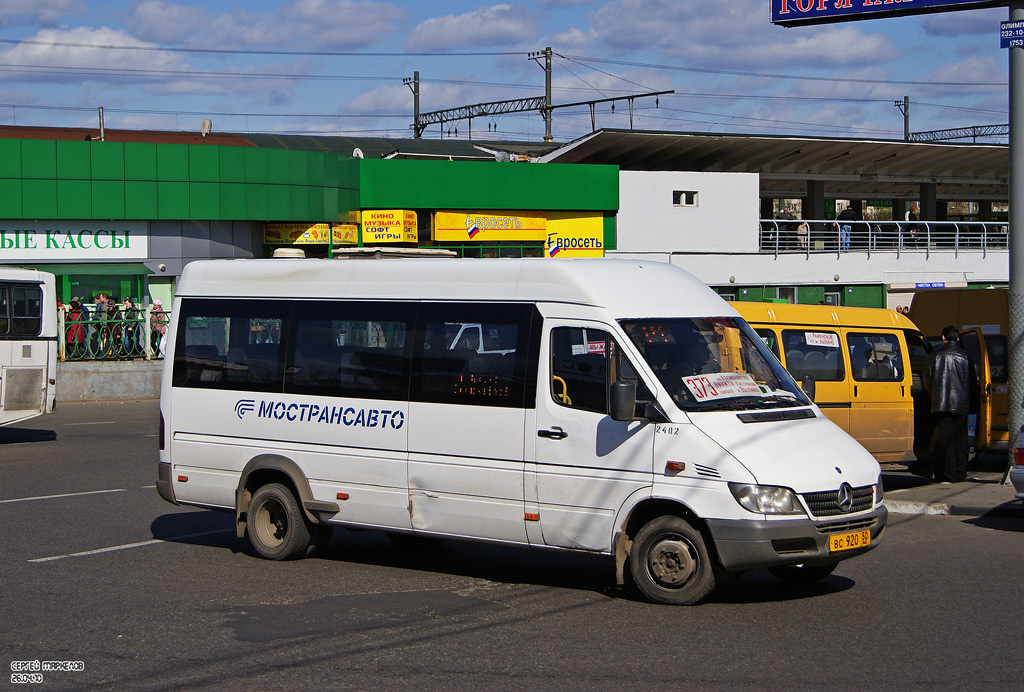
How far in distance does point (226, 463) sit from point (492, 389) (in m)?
2.69

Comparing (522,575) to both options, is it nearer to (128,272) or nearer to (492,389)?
(492,389)

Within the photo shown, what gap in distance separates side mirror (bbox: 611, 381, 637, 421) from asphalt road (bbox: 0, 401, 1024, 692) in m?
1.30

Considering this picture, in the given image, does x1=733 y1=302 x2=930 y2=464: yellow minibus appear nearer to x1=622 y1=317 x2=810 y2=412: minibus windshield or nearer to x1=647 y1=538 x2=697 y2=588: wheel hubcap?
x1=622 y1=317 x2=810 y2=412: minibus windshield

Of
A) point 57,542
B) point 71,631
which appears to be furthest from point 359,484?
point 57,542

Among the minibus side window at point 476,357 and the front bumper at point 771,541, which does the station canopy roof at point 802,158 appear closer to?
the minibus side window at point 476,357

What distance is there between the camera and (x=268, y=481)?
30.4 ft

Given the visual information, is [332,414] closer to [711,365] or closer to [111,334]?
[711,365]

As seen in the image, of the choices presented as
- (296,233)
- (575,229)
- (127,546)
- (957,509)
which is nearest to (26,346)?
(127,546)

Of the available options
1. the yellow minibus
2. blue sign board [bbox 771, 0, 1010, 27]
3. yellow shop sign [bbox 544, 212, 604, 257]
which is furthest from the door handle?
yellow shop sign [bbox 544, 212, 604, 257]

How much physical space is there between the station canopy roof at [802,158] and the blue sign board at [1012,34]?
2648cm

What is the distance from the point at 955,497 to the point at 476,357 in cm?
617

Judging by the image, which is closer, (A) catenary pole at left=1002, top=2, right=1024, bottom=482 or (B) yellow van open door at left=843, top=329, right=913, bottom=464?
(B) yellow van open door at left=843, top=329, right=913, bottom=464

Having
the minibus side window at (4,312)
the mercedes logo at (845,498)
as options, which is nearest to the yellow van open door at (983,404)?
the mercedes logo at (845,498)

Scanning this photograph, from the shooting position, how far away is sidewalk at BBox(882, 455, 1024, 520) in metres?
11.0
